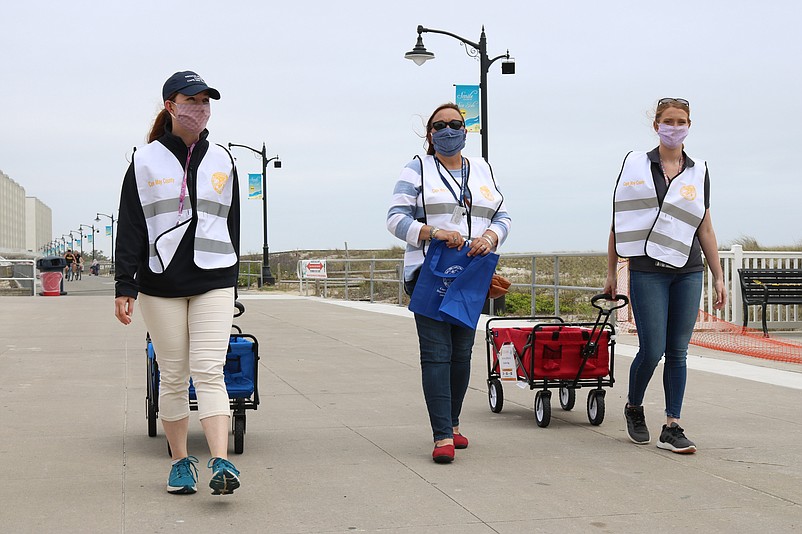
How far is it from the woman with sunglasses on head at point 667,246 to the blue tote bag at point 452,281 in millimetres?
942

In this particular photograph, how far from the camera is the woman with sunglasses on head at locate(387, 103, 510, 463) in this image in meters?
5.83

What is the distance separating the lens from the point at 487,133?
20.2 m

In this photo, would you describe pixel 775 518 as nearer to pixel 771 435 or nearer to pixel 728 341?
pixel 771 435

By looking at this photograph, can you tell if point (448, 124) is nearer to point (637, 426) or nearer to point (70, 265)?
point (637, 426)

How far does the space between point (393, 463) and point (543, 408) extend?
152 centimetres

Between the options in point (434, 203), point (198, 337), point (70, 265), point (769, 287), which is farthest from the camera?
point (70, 265)

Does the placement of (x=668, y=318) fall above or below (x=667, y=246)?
below

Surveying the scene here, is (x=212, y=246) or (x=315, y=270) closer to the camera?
(x=212, y=246)

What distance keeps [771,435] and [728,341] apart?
21.7 ft

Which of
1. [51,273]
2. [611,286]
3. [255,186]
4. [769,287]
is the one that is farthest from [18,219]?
[611,286]

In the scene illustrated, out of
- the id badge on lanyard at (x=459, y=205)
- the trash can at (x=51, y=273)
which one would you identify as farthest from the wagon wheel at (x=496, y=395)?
the trash can at (x=51, y=273)

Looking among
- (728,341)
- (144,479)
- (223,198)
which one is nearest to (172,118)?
(223,198)

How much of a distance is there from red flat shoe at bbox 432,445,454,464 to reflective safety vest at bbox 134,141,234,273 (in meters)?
1.56

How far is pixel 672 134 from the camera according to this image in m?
6.15
